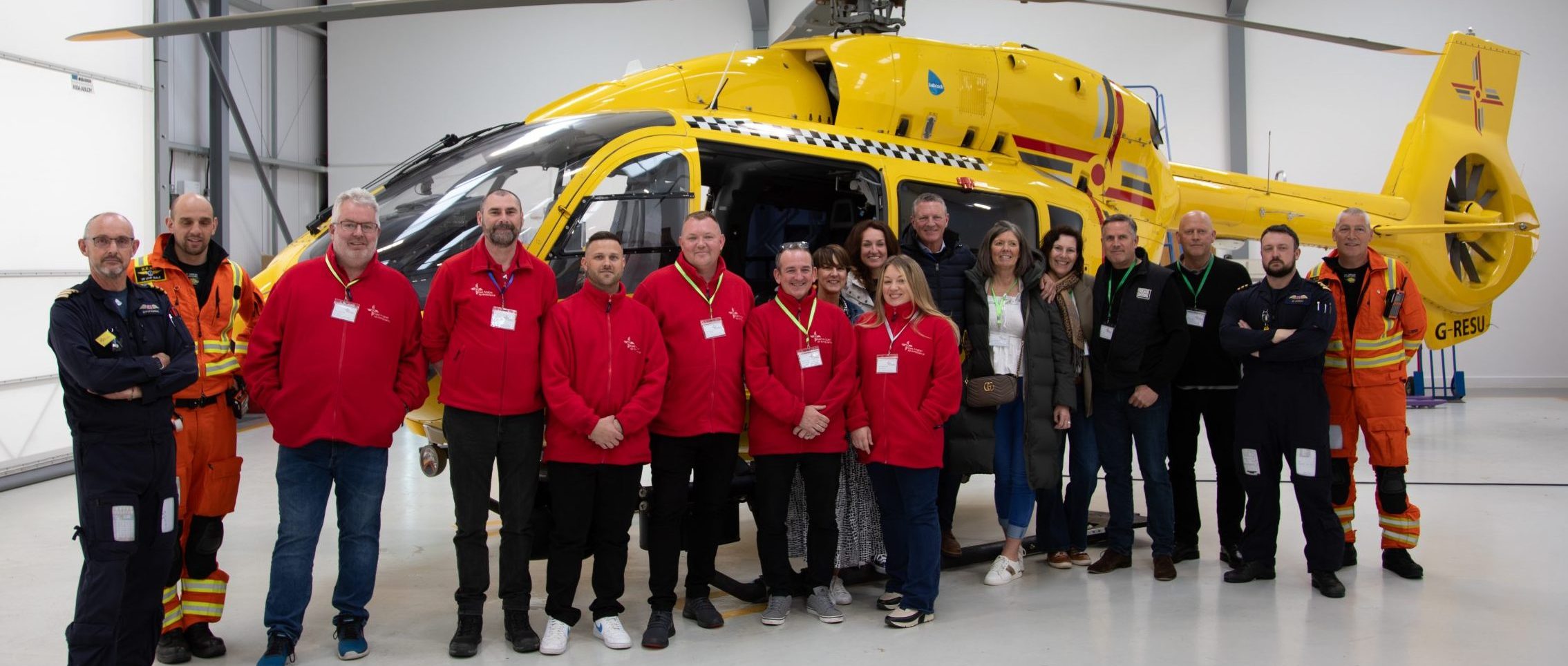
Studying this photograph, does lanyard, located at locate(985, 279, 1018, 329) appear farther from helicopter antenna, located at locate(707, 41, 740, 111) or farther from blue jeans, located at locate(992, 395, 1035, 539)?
helicopter antenna, located at locate(707, 41, 740, 111)

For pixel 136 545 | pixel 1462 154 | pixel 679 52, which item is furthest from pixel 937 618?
pixel 679 52

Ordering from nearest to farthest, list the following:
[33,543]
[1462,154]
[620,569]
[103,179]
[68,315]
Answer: [68,315] → [620,569] → [33,543] → [103,179] → [1462,154]

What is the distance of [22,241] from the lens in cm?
732

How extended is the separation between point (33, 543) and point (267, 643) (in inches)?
114

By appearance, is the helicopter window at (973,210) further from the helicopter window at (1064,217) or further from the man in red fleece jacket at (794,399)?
the man in red fleece jacket at (794,399)

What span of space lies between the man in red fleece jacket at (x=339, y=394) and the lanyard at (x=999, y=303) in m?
2.40

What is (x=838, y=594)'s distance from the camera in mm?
4523

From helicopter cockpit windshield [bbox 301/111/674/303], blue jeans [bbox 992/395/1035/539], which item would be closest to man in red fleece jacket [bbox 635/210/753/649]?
helicopter cockpit windshield [bbox 301/111/674/303]

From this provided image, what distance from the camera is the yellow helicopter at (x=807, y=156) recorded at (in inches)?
177

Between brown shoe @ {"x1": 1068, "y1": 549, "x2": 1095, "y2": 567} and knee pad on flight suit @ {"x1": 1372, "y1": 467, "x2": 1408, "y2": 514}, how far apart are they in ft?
4.42

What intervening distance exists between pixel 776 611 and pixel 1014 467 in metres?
1.30

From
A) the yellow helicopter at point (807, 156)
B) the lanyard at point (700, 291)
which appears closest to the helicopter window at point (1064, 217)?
the yellow helicopter at point (807, 156)

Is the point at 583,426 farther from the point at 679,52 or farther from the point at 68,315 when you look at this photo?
the point at 679,52

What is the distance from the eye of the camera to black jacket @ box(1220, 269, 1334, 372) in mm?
4473
